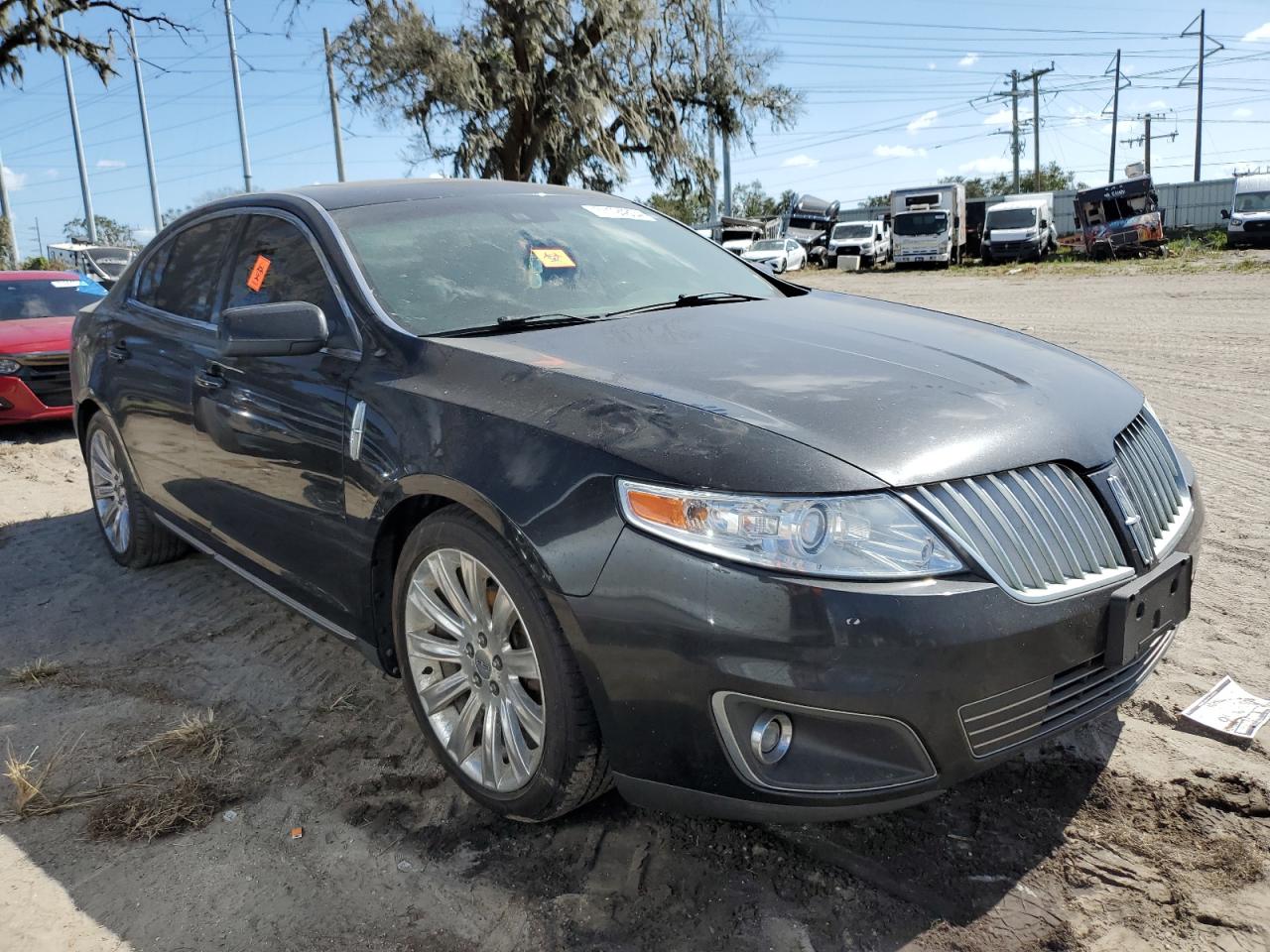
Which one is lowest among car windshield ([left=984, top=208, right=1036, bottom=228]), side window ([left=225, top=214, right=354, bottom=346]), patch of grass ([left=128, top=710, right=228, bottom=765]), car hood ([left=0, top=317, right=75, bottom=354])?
patch of grass ([left=128, top=710, right=228, bottom=765])

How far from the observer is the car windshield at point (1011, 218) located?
33188 millimetres

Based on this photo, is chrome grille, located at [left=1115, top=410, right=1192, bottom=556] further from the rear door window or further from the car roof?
the car roof

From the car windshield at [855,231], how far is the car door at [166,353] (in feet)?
118

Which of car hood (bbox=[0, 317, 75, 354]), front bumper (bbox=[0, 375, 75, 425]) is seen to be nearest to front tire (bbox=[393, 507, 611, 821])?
car hood (bbox=[0, 317, 75, 354])

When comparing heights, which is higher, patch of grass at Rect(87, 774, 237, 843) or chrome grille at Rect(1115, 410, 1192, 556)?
chrome grille at Rect(1115, 410, 1192, 556)

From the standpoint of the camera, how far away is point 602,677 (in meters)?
2.17

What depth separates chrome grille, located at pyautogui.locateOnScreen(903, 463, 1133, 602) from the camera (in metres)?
2.05

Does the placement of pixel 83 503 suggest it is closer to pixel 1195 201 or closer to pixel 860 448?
pixel 860 448

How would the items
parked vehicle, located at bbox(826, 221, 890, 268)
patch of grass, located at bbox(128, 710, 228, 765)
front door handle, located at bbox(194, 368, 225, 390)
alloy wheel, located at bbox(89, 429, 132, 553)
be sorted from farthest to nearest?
parked vehicle, located at bbox(826, 221, 890, 268)
alloy wheel, located at bbox(89, 429, 132, 553)
front door handle, located at bbox(194, 368, 225, 390)
patch of grass, located at bbox(128, 710, 228, 765)

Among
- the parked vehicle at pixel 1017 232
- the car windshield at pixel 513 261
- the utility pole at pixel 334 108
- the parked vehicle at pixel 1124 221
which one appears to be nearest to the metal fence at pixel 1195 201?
the parked vehicle at pixel 1017 232

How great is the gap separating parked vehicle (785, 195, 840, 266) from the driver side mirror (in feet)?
138

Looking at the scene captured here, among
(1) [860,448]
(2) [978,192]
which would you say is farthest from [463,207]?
(2) [978,192]

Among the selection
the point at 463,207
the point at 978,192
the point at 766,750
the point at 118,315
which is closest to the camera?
the point at 766,750

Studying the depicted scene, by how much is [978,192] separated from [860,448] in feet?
262
